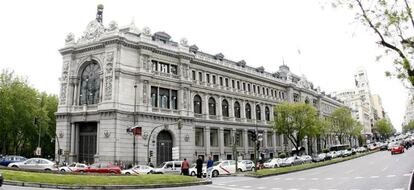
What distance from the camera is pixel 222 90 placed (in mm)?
61344

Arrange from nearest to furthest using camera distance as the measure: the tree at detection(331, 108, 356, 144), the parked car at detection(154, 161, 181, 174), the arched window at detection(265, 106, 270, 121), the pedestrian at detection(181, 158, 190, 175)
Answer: the pedestrian at detection(181, 158, 190, 175) → the parked car at detection(154, 161, 181, 174) → the arched window at detection(265, 106, 270, 121) → the tree at detection(331, 108, 356, 144)

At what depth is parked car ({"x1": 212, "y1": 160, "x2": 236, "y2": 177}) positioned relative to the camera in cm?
3419

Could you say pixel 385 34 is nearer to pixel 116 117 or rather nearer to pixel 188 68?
pixel 116 117

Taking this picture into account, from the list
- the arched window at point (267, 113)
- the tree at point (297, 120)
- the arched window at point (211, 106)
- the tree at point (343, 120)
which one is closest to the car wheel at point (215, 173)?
the arched window at point (211, 106)

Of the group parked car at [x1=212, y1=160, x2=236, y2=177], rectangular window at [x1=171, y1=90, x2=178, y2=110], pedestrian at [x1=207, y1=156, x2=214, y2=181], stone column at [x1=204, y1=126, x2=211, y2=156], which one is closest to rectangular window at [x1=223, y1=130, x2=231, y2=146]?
stone column at [x1=204, y1=126, x2=211, y2=156]

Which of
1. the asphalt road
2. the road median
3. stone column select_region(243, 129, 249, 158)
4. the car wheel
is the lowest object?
the car wheel

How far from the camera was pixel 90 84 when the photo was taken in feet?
163

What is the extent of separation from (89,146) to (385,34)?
40587mm

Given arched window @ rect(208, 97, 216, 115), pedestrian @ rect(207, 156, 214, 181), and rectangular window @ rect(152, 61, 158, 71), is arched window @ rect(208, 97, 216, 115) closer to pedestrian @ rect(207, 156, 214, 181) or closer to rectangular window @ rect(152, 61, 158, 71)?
rectangular window @ rect(152, 61, 158, 71)

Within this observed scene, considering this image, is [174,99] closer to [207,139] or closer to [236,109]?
[207,139]

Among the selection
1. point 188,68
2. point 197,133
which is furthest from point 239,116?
point 188,68

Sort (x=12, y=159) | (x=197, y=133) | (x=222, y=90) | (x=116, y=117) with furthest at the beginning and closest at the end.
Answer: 1. (x=222, y=90)
2. (x=197, y=133)
3. (x=116, y=117)
4. (x=12, y=159)

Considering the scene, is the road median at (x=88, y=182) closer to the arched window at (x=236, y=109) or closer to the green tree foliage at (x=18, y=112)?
the green tree foliage at (x=18, y=112)

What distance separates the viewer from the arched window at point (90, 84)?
160ft
